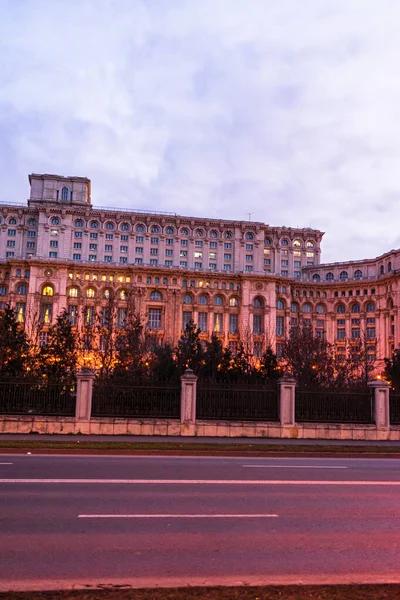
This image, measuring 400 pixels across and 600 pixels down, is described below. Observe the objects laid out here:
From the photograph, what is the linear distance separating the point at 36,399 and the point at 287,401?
10.1 m

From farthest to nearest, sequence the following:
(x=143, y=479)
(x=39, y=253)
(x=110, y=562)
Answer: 1. (x=39, y=253)
2. (x=143, y=479)
3. (x=110, y=562)

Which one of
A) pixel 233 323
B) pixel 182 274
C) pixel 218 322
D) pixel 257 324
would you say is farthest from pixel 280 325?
pixel 182 274

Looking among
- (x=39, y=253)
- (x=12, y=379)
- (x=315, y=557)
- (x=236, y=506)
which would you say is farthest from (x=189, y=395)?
(x=39, y=253)

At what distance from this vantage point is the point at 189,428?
22000 millimetres

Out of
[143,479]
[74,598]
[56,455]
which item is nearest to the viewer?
[74,598]

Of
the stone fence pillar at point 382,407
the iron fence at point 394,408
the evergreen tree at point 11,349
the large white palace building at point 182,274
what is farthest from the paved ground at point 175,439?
the large white palace building at point 182,274

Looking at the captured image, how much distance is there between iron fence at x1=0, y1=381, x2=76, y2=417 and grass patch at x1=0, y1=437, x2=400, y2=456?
3378 millimetres

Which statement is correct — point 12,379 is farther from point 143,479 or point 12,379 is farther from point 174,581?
point 174,581

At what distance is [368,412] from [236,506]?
54.2ft

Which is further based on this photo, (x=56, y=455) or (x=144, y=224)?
(x=144, y=224)

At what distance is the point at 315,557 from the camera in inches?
247

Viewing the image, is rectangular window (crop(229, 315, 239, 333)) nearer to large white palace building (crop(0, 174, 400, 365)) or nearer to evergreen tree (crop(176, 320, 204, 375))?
large white palace building (crop(0, 174, 400, 365))

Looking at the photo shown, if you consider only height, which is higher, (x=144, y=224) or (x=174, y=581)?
(x=144, y=224)

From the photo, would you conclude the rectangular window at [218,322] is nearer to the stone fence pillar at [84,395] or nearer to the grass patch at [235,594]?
the stone fence pillar at [84,395]
